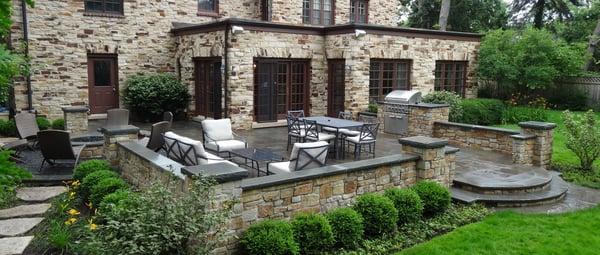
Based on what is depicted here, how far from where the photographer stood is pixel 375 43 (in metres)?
15.7

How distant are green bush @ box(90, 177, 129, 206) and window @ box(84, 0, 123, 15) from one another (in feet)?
34.7

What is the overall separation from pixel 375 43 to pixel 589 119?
721 cm

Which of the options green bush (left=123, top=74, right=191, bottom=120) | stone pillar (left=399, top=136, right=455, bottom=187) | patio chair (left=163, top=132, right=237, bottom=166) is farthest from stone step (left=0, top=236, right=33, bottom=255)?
green bush (left=123, top=74, right=191, bottom=120)

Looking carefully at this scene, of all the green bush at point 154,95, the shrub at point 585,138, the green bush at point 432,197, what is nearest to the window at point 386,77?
the green bush at point 154,95

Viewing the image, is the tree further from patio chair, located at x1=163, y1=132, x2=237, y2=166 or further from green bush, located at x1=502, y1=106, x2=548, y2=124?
patio chair, located at x1=163, y1=132, x2=237, y2=166

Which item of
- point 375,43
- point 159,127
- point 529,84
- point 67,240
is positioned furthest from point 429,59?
point 67,240

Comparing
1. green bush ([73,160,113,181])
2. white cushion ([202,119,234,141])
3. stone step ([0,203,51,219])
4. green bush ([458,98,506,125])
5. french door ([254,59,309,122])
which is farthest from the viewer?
green bush ([458,98,506,125])

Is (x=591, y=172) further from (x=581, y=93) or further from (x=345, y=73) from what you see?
(x=581, y=93)

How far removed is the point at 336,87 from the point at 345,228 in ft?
34.6

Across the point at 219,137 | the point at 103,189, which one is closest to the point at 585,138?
the point at 219,137

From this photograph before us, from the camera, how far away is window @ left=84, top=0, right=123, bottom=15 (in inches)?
613

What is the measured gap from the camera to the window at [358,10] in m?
21.3

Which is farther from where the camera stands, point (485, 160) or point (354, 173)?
point (485, 160)

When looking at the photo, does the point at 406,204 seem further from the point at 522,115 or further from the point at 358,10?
the point at 358,10
